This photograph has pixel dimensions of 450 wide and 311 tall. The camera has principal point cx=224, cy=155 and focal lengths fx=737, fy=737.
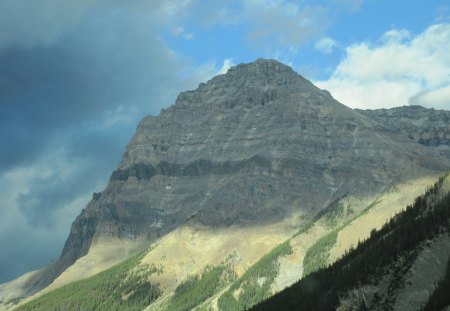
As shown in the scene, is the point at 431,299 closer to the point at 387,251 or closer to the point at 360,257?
the point at 387,251

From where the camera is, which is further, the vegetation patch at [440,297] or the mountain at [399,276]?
the mountain at [399,276]

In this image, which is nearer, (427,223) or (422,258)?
(422,258)

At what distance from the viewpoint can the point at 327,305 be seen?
15925 centimetres

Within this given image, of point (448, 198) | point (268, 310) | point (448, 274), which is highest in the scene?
point (448, 198)

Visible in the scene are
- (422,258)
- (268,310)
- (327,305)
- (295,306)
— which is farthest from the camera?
(268,310)

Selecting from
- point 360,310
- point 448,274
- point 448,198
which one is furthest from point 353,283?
point 448,198

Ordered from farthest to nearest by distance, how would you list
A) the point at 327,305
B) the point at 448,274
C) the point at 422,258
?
the point at 327,305, the point at 422,258, the point at 448,274

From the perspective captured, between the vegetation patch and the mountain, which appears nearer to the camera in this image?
the vegetation patch

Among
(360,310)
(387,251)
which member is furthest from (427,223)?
(360,310)

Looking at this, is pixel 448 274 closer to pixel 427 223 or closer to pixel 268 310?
pixel 427 223

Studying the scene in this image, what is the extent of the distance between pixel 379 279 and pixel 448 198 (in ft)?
155

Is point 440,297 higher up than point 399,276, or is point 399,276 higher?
point 399,276

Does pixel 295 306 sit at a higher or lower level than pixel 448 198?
lower

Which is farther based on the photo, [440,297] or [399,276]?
[399,276]
